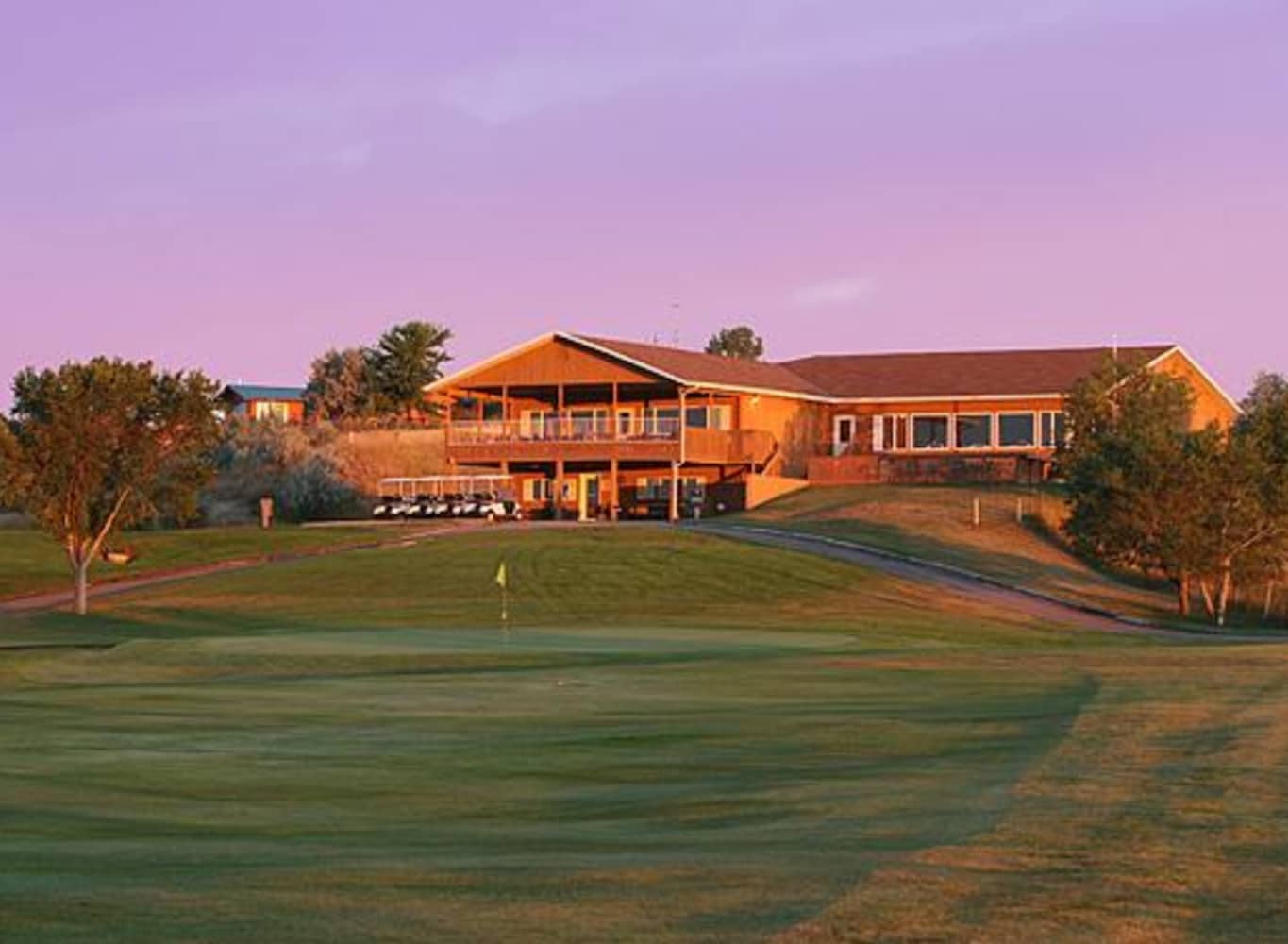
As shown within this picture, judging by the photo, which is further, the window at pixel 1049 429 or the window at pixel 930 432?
the window at pixel 930 432

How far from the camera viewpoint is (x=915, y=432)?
300 feet

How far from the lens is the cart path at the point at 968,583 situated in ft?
177

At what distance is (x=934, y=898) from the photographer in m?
10.5

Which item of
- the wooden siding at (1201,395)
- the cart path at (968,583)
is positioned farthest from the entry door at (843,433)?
the cart path at (968,583)

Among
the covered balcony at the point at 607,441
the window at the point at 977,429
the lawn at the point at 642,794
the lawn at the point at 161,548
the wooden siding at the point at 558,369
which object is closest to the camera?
the lawn at the point at 642,794

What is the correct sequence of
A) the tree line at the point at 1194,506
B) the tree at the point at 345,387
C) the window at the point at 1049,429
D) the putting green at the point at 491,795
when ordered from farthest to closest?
the tree at the point at 345,387
the window at the point at 1049,429
the tree line at the point at 1194,506
the putting green at the point at 491,795

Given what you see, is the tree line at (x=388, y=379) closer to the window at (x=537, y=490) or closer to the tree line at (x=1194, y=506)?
the window at (x=537, y=490)

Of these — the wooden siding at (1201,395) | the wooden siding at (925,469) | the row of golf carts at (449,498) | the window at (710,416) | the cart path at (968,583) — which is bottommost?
the cart path at (968,583)

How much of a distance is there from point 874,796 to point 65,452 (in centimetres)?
4376

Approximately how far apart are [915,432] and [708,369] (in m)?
11.7

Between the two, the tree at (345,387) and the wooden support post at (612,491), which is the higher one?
the tree at (345,387)

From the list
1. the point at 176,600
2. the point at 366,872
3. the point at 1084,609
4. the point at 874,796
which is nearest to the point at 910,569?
the point at 1084,609

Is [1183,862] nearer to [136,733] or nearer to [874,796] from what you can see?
[874,796]

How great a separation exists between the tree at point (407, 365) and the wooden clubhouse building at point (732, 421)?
2912 centimetres
